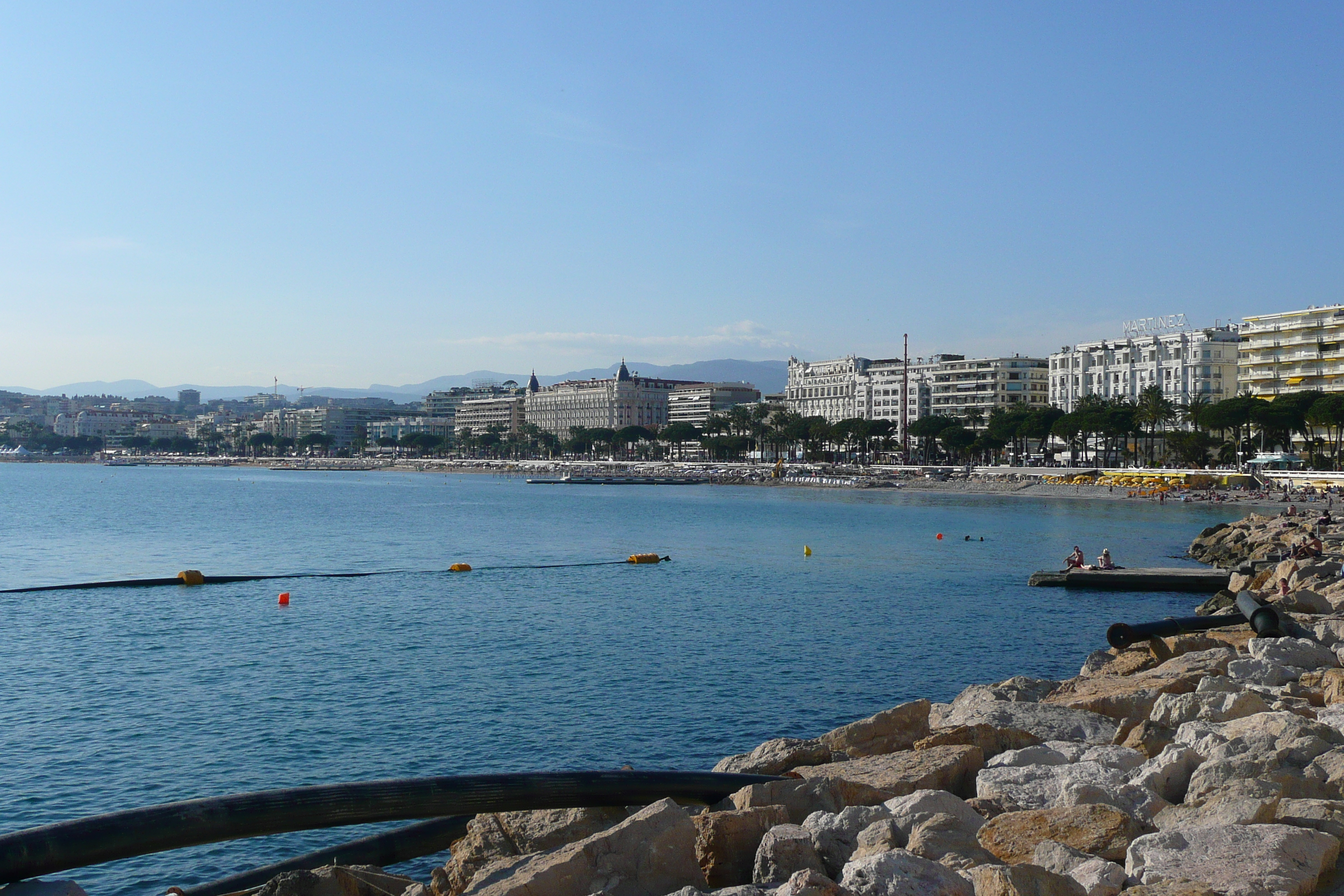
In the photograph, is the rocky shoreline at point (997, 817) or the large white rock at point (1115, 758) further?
the large white rock at point (1115, 758)

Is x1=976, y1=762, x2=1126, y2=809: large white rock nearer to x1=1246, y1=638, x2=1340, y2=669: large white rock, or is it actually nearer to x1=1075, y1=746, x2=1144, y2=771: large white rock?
x1=1075, y1=746, x2=1144, y2=771: large white rock

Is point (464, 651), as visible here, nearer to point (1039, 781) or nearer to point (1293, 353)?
point (1039, 781)

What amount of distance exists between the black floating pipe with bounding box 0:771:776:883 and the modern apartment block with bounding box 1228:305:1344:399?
100071 mm

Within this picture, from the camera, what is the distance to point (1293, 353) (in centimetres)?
9781

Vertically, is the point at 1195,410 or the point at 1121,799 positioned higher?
the point at 1195,410

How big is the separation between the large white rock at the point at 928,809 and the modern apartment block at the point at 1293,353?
99.5m

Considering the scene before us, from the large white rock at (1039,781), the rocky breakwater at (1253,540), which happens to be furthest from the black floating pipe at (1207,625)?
the rocky breakwater at (1253,540)

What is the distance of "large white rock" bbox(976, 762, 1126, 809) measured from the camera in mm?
7363

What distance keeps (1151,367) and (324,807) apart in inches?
4633

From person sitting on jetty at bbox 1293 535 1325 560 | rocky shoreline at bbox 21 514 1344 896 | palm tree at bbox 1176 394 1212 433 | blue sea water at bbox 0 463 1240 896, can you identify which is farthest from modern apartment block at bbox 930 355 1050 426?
rocky shoreline at bbox 21 514 1344 896

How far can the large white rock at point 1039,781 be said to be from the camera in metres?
7.36

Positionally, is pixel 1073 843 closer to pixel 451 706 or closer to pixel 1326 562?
pixel 451 706

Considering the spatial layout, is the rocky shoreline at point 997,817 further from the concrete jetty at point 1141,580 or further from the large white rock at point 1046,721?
the concrete jetty at point 1141,580

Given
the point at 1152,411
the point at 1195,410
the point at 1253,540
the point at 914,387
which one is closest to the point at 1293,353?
the point at 1195,410
